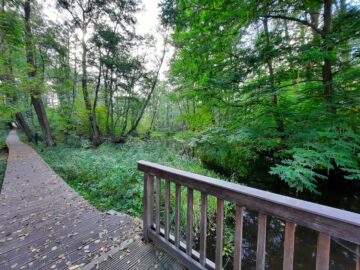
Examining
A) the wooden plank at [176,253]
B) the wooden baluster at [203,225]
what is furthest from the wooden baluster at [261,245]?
the wooden plank at [176,253]

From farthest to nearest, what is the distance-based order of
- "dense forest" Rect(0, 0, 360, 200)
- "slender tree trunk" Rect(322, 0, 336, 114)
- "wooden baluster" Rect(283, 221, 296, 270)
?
1. "slender tree trunk" Rect(322, 0, 336, 114)
2. "dense forest" Rect(0, 0, 360, 200)
3. "wooden baluster" Rect(283, 221, 296, 270)

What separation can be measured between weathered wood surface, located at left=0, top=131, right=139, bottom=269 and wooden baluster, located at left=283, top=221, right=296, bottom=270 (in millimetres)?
1786

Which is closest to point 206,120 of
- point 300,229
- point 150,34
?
point 300,229

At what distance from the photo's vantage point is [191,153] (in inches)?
315

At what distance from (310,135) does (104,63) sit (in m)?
9.19

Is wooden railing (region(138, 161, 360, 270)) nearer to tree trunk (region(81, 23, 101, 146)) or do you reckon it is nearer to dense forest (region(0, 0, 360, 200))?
dense forest (region(0, 0, 360, 200))

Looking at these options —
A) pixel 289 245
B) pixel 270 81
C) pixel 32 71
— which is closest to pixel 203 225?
pixel 289 245

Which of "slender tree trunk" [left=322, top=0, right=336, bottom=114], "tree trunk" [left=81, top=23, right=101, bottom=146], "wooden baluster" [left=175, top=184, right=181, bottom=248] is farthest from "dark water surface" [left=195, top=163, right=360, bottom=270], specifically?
"tree trunk" [left=81, top=23, right=101, bottom=146]

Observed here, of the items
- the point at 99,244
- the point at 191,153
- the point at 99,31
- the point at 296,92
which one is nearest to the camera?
the point at 99,244

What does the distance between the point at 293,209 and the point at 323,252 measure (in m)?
0.23

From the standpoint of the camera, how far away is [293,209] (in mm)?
902

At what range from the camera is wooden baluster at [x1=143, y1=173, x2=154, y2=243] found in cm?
194

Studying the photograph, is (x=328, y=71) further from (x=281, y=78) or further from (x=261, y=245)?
(x=261, y=245)

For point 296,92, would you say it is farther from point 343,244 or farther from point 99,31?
point 99,31
